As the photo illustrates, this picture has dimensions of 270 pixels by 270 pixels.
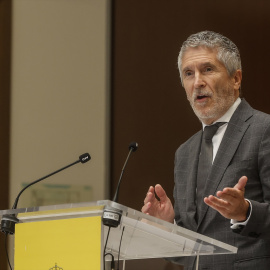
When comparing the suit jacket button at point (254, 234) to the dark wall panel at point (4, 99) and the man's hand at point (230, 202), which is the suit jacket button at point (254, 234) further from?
the dark wall panel at point (4, 99)

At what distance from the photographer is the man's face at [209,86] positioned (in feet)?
9.02

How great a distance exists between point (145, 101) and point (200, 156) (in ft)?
7.12

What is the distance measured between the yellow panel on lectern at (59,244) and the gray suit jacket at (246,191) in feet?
1.56

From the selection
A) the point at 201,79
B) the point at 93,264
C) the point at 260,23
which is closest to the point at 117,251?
the point at 93,264

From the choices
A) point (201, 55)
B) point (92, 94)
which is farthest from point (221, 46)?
point (92, 94)

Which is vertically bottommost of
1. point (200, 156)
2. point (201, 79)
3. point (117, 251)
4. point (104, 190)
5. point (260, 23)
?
point (104, 190)

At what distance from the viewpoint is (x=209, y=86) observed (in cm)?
277

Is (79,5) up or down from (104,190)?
up

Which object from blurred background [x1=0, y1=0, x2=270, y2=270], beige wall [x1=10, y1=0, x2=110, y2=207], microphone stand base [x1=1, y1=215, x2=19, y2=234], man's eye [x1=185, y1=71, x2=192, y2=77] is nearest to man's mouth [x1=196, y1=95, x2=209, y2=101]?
man's eye [x1=185, y1=71, x2=192, y2=77]

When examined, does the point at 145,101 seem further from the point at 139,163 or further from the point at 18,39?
the point at 18,39

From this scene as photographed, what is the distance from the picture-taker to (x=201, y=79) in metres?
2.77

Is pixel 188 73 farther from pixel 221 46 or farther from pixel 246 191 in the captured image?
pixel 246 191

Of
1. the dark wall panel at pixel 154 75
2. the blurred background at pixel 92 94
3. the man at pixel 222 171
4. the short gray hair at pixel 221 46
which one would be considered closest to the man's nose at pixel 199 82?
the man at pixel 222 171

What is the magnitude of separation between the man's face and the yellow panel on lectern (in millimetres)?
1029
